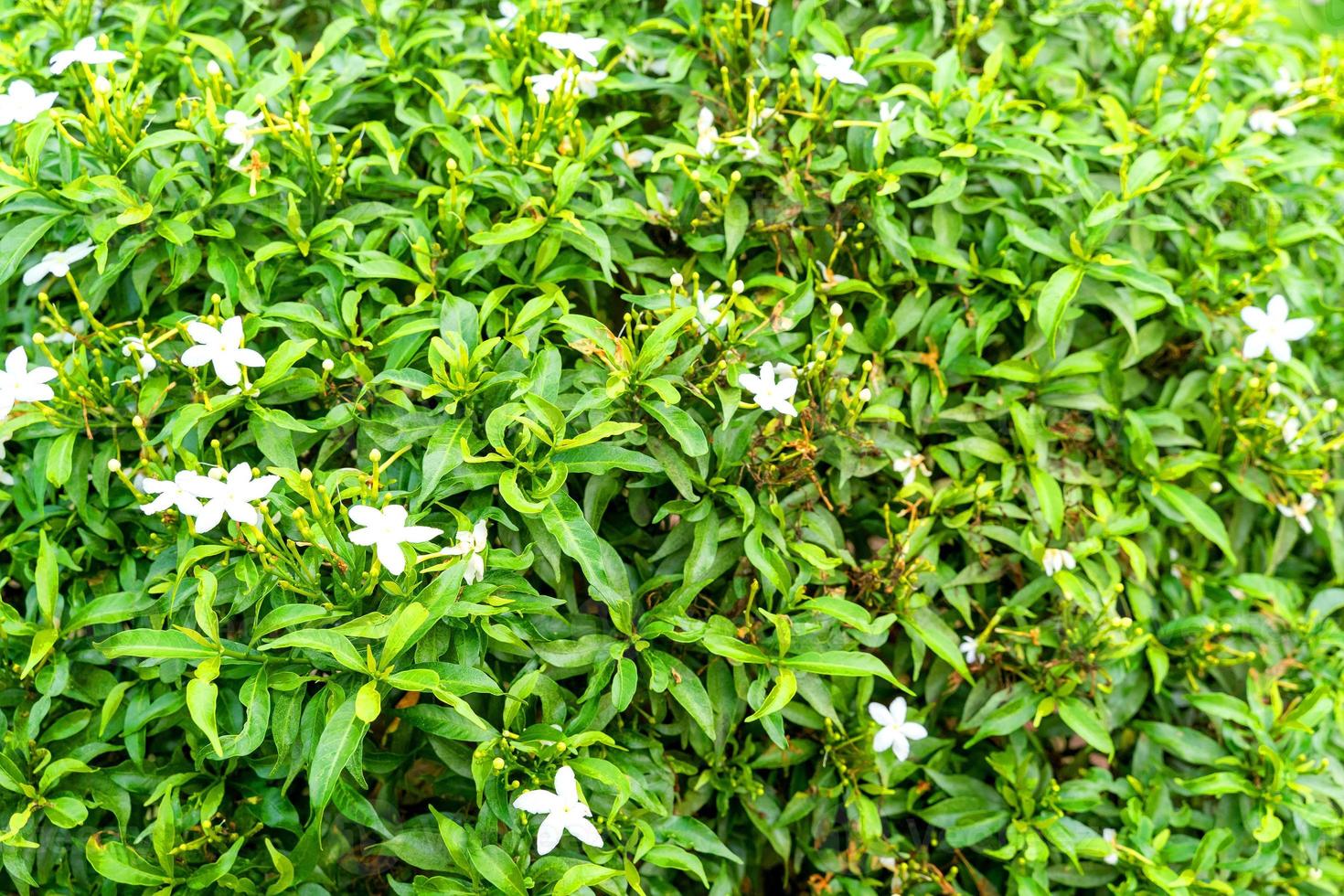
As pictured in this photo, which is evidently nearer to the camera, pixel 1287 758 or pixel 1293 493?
pixel 1287 758

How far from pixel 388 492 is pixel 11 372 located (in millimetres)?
620

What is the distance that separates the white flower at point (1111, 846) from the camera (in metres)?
1.92

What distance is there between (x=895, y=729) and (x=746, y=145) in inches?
39.4

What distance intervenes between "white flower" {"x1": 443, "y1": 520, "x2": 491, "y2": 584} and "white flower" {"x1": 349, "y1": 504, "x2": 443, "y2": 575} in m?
0.08

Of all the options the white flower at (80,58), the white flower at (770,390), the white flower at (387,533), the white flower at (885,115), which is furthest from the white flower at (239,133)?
the white flower at (885,115)

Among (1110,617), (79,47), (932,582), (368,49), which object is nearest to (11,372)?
(79,47)

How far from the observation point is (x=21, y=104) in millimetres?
1809

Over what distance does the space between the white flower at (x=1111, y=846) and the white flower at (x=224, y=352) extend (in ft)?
5.14

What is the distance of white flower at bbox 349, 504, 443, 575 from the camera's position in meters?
1.43

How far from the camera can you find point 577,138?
1920 mm

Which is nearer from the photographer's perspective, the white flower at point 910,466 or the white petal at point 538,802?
Result: the white petal at point 538,802

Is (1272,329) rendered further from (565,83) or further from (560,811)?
(560,811)

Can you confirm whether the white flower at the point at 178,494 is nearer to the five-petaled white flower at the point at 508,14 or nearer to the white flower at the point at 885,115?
the five-petaled white flower at the point at 508,14

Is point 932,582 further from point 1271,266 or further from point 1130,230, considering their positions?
point 1271,266
